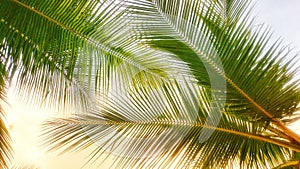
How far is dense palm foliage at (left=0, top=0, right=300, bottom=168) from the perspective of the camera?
10.5 ft

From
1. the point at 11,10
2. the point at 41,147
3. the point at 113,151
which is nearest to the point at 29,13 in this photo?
the point at 11,10

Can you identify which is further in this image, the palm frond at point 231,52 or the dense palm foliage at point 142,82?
the dense palm foliage at point 142,82

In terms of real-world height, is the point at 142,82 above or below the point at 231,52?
below

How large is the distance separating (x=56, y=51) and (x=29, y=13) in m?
0.39

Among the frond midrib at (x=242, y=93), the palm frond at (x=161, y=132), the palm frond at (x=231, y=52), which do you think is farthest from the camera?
the palm frond at (x=161, y=132)

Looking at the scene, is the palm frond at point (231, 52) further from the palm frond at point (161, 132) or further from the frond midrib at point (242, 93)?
the palm frond at point (161, 132)

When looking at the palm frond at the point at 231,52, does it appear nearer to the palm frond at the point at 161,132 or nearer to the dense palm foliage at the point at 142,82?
the dense palm foliage at the point at 142,82

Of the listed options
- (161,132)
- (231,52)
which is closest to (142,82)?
(161,132)

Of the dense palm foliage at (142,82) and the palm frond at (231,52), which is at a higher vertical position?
the palm frond at (231,52)

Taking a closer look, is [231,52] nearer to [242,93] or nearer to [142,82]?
[242,93]

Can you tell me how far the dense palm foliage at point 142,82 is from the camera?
3.20 metres

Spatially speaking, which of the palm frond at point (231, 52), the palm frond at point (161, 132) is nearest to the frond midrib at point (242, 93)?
the palm frond at point (231, 52)

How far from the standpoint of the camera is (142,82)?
11.1ft

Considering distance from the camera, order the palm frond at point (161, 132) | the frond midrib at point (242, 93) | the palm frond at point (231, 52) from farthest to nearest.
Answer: the palm frond at point (161, 132), the frond midrib at point (242, 93), the palm frond at point (231, 52)
